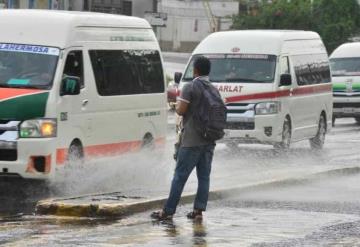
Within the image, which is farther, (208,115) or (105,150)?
(105,150)

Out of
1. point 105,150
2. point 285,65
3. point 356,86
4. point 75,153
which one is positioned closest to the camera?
point 75,153

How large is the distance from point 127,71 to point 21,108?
2.95 meters

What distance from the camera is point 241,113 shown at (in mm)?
19312

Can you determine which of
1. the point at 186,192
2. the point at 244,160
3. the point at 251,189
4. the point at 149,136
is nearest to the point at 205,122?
the point at 186,192

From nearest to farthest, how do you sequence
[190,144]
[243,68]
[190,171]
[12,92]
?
[190,144] → [190,171] → [12,92] → [243,68]

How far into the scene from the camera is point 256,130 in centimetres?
1923

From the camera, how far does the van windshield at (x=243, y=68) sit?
19547mm

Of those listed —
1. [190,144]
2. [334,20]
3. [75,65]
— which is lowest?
[190,144]

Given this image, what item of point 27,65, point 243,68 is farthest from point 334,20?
point 27,65

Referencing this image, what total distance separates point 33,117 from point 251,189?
3.09 meters

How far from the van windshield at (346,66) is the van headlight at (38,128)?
1795cm

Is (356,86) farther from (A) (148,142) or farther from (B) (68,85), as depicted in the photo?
(B) (68,85)

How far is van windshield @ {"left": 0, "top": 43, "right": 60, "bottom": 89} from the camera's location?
1304 centimetres

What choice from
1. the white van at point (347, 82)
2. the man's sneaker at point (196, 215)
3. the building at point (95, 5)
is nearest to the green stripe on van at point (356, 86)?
the white van at point (347, 82)
